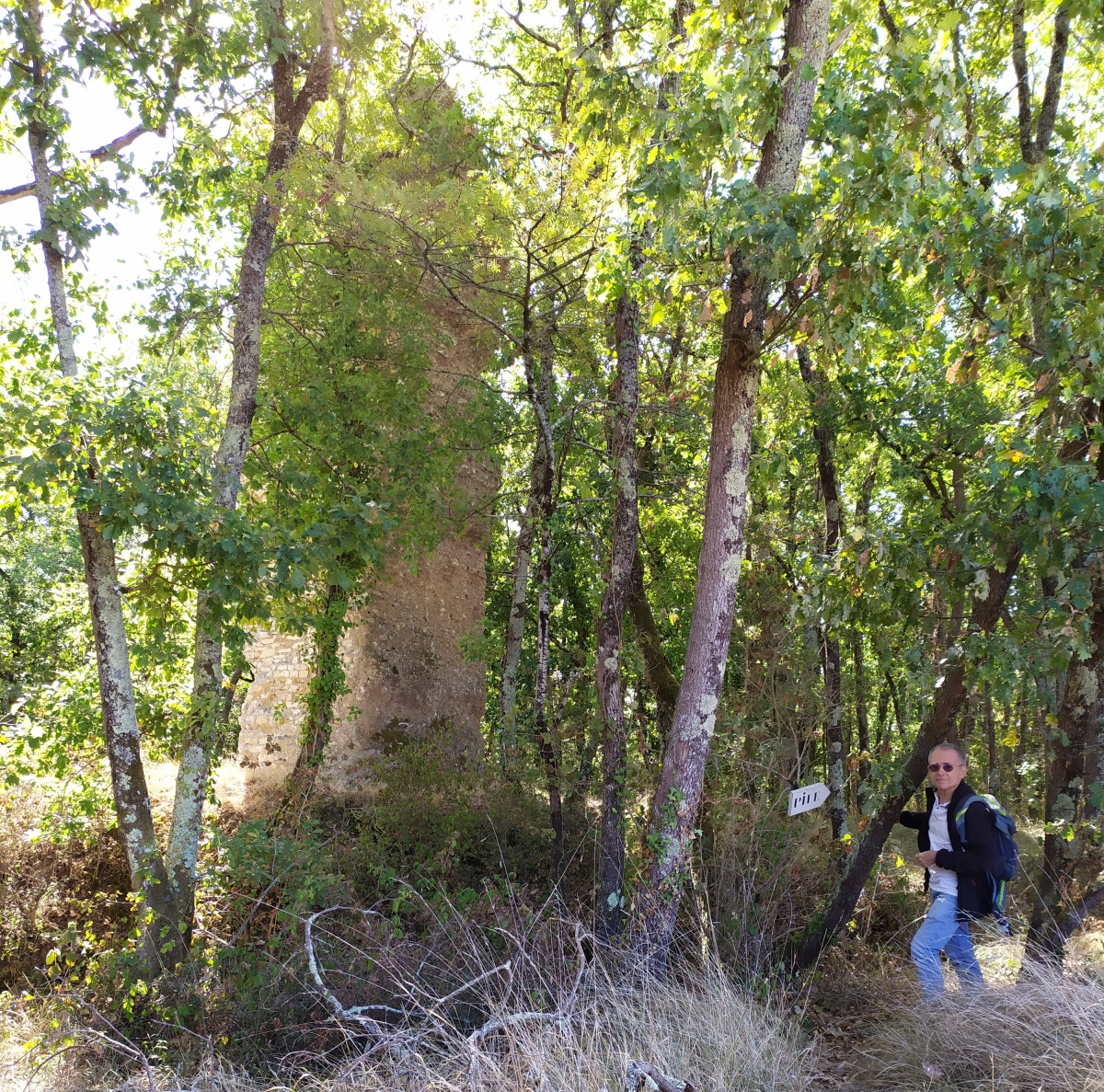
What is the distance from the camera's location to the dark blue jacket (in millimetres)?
4879

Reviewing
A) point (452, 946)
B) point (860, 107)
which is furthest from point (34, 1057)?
point (860, 107)

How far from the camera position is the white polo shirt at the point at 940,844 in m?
5.06

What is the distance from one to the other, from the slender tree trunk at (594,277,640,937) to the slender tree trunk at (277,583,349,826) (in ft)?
9.97

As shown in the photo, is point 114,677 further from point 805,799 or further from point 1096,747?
point 1096,747

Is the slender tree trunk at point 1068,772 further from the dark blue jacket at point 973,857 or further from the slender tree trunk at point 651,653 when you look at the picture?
the slender tree trunk at point 651,653

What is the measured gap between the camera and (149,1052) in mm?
4988

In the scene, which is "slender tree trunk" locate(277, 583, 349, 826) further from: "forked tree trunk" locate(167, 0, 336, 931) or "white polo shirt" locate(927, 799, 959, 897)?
"white polo shirt" locate(927, 799, 959, 897)

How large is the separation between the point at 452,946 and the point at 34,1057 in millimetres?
2478

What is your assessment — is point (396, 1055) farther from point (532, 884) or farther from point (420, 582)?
point (420, 582)

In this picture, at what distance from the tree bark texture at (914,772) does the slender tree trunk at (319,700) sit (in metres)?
4.94

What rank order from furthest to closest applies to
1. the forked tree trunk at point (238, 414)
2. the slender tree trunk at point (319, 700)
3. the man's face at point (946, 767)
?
the slender tree trunk at point (319, 700), the forked tree trunk at point (238, 414), the man's face at point (946, 767)

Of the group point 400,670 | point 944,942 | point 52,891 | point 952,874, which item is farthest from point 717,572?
point 52,891

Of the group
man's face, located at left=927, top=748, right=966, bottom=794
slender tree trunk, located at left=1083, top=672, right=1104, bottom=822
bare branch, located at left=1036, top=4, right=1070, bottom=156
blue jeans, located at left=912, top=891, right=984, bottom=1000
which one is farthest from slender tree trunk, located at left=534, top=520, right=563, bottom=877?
bare branch, located at left=1036, top=4, right=1070, bottom=156

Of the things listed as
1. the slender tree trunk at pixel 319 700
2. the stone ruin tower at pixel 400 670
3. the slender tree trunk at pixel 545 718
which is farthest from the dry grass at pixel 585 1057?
the stone ruin tower at pixel 400 670
